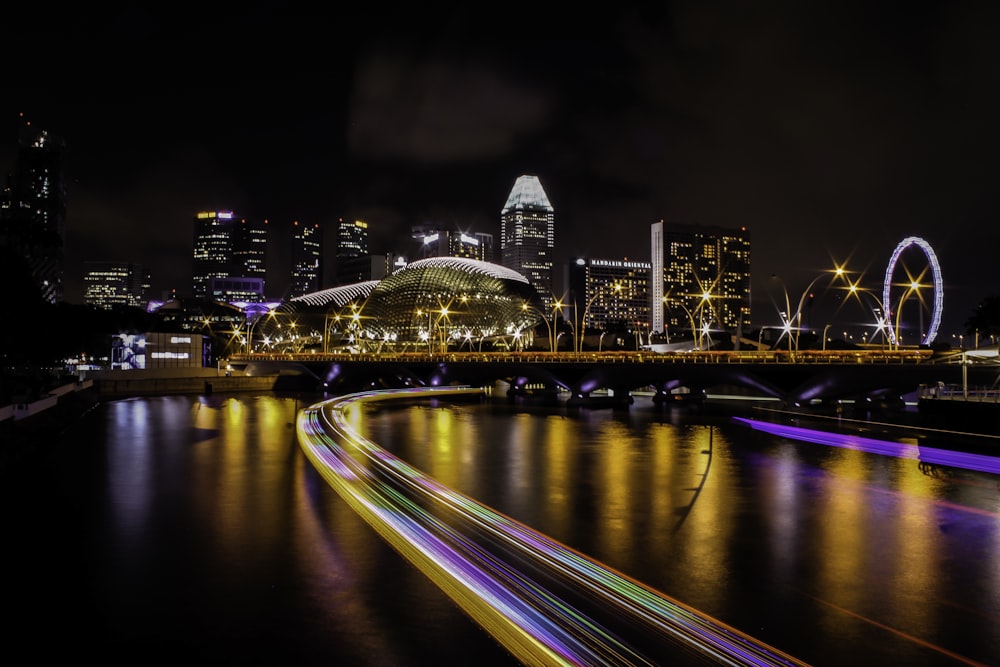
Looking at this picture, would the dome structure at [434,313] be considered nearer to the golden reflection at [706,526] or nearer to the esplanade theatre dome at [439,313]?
the esplanade theatre dome at [439,313]

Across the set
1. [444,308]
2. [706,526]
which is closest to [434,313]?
[444,308]

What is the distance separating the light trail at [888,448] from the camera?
2664 cm

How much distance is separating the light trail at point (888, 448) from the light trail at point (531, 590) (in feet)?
62.4

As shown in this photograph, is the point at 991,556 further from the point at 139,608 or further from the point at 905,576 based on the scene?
the point at 139,608

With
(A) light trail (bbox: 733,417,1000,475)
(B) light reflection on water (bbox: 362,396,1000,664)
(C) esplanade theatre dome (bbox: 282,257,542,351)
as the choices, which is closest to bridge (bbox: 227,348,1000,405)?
(A) light trail (bbox: 733,417,1000,475)

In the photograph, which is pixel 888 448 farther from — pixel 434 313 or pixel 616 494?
pixel 434 313

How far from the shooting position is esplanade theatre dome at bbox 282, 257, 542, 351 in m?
132

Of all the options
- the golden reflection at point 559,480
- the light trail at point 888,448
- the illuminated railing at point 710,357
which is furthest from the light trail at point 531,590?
the illuminated railing at point 710,357

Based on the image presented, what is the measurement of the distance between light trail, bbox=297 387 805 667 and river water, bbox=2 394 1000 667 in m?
0.43

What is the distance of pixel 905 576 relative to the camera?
13.6 metres

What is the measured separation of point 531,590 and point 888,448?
26460 mm

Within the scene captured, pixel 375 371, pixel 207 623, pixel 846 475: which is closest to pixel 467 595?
pixel 207 623

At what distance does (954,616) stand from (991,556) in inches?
190

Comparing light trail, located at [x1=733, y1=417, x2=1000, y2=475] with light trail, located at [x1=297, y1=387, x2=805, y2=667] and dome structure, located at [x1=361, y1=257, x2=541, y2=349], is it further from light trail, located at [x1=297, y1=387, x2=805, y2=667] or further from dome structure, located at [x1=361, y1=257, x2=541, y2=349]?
dome structure, located at [x1=361, y1=257, x2=541, y2=349]
